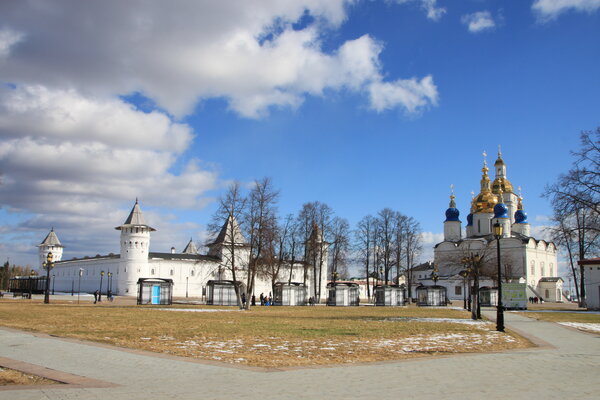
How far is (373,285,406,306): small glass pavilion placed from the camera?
55719 mm

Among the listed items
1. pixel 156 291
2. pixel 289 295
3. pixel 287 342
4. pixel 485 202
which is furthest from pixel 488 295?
pixel 485 202

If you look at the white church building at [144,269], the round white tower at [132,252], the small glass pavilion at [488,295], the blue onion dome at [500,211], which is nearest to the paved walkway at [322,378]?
the small glass pavilion at [488,295]

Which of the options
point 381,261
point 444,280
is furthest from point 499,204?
point 381,261

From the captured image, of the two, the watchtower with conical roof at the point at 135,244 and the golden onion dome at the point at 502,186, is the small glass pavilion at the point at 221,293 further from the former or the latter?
the golden onion dome at the point at 502,186

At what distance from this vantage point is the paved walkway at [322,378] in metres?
7.98

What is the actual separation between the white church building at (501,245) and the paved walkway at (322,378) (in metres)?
68.6

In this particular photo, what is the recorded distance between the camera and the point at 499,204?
88.2 meters

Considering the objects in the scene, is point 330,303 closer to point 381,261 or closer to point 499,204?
point 381,261

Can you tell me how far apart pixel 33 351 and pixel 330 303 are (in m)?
44.9

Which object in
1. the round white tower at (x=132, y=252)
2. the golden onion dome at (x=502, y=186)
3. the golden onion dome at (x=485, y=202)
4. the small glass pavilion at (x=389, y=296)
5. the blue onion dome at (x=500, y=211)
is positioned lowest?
the small glass pavilion at (x=389, y=296)

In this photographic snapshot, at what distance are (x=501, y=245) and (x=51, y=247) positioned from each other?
87.1 metres

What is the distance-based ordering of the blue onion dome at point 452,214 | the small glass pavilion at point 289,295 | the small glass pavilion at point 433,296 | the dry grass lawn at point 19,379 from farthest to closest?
the blue onion dome at point 452,214 < the small glass pavilion at point 433,296 < the small glass pavilion at point 289,295 < the dry grass lawn at point 19,379

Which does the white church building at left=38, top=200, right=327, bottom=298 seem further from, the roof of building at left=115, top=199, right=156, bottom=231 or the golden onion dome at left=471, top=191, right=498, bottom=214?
the golden onion dome at left=471, top=191, right=498, bottom=214

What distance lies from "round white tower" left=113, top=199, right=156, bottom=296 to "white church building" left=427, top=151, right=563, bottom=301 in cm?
4498
